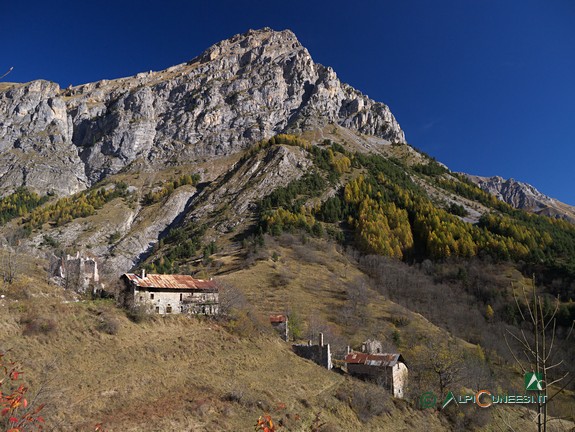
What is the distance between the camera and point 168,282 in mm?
59719

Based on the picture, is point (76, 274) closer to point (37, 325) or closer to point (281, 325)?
point (281, 325)

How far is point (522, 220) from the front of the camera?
18000 cm

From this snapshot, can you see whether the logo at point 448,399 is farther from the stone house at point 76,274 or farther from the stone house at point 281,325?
the stone house at point 76,274

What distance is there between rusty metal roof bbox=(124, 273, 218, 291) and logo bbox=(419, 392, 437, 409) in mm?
30847

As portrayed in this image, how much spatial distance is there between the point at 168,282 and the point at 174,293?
5.91ft

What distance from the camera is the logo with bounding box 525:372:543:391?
283 inches

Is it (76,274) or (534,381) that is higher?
(534,381)

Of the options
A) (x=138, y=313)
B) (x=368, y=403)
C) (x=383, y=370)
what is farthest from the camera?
(x=383, y=370)

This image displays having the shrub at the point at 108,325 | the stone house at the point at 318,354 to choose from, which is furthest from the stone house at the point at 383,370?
the shrub at the point at 108,325

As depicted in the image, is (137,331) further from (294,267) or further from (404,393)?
(294,267)

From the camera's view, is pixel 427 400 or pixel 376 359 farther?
pixel 376 359

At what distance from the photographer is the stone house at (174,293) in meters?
55.0

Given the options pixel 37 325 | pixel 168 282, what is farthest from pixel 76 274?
pixel 37 325

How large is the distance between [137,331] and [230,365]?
1002 cm
